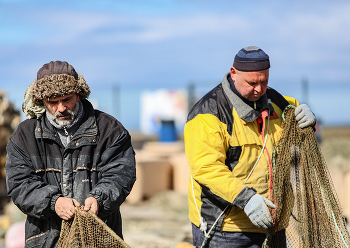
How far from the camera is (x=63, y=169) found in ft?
8.73

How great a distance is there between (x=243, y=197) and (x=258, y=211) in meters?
0.12

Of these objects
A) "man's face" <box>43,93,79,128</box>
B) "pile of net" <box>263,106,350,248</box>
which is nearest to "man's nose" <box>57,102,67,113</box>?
"man's face" <box>43,93,79,128</box>

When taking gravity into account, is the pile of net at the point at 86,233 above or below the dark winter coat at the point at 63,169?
below

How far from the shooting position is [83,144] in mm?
2660

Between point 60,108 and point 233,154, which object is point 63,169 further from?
point 233,154

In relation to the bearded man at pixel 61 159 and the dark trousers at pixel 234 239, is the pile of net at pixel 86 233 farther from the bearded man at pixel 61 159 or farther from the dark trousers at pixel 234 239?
the dark trousers at pixel 234 239

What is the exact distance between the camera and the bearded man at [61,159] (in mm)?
2566

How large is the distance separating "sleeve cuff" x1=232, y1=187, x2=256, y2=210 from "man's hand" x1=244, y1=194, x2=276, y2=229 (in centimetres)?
2

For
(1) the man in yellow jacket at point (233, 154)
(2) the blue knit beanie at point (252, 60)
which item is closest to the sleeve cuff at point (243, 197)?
(1) the man in yellow jacket at point (233, 154)

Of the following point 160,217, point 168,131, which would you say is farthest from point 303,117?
point 168,131

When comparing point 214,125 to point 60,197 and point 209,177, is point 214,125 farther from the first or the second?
point 60,197

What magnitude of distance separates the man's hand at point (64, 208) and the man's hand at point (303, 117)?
1.67 m

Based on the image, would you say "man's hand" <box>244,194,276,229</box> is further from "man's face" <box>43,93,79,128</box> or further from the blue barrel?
the blue barrel

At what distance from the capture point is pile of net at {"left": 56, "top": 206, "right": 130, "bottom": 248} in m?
2.53
